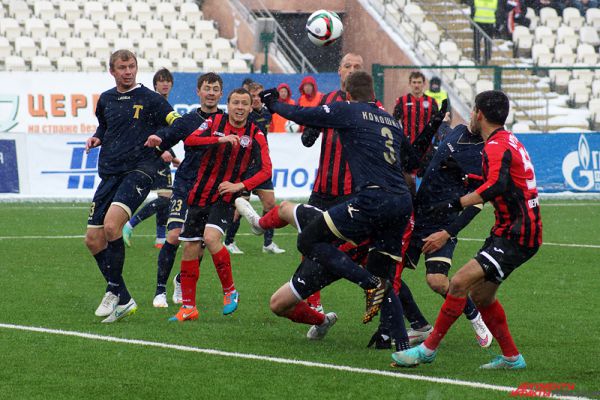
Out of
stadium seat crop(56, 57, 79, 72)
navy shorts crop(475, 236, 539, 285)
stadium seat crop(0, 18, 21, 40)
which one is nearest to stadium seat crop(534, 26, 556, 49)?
stadium seat crop(56, 57, 79, 72)

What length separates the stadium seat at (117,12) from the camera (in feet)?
85.7

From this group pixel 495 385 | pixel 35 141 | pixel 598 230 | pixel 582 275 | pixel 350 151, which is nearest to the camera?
pixel 495 385

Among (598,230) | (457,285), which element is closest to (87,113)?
(598,230)

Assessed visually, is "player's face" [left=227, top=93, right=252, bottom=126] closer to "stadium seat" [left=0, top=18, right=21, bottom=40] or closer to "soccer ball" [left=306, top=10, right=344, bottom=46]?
"soccer ball" [left=306, top=10, right=344, bottom=46]

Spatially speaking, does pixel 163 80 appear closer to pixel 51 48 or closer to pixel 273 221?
pixel 273 221

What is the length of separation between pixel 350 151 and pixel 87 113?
50.5 feet

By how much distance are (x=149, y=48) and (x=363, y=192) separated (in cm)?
1851

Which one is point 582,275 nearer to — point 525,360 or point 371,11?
point 525,360

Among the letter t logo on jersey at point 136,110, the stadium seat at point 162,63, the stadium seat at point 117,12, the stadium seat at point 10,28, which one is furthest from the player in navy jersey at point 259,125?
the stadium seat at point 117,12

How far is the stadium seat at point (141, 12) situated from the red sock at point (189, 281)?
1786 cm

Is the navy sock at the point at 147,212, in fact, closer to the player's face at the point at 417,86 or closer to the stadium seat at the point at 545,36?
the player's face at the point at 417,86

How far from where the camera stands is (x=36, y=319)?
9.11 metres

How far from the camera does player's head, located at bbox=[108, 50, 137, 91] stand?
368 inches

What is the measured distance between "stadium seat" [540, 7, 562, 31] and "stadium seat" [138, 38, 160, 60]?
420 inches
